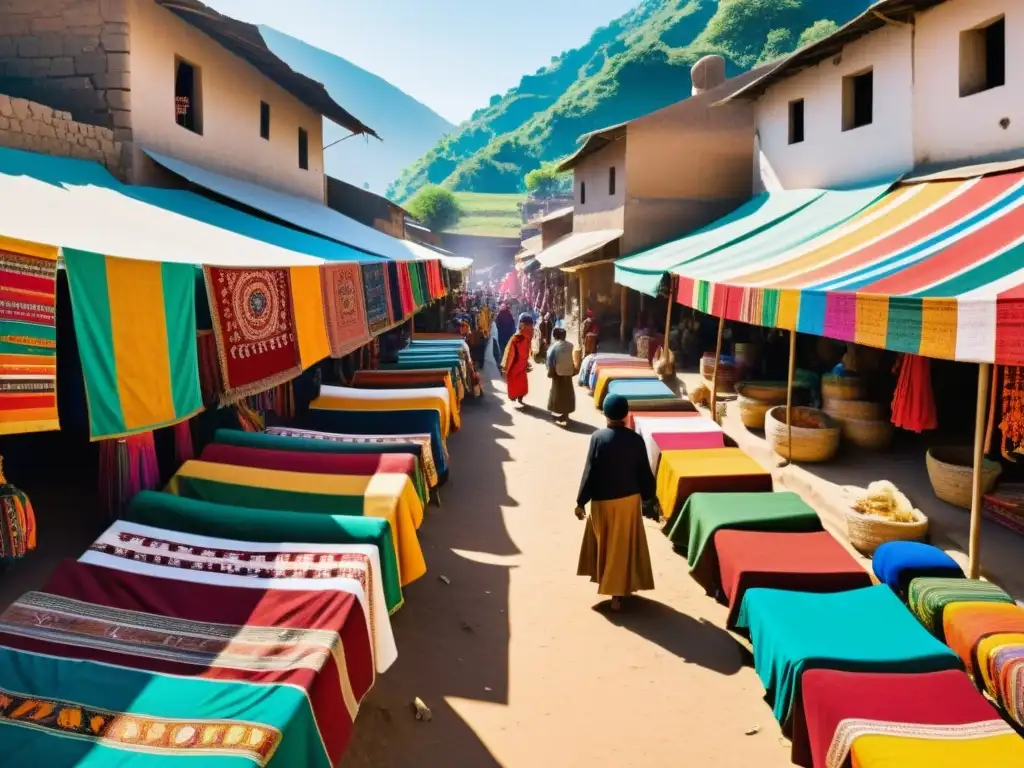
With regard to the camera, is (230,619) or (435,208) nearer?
(230,619)

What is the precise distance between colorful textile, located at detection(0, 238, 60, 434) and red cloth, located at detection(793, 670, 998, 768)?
376 cm

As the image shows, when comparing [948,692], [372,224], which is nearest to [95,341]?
[948,692]

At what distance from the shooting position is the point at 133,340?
3633 millimetres

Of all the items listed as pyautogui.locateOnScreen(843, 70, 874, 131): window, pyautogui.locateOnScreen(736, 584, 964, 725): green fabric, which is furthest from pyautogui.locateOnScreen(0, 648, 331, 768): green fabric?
pyautogui.locateOnScreen(843, 70, 874, 131): window

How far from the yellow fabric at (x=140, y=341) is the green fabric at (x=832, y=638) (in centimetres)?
362

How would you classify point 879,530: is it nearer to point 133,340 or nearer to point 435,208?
point 133,340

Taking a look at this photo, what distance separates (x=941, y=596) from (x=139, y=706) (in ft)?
13.9

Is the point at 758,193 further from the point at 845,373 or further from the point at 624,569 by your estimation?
the point at 624,569

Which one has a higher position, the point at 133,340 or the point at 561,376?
the point at 133,340

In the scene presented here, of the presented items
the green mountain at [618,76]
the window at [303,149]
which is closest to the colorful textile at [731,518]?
the window at [303,149]

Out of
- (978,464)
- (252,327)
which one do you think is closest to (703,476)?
(978,464)

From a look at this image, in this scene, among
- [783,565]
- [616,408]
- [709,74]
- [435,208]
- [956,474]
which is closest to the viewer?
[783,565]

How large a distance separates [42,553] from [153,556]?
1.55 m

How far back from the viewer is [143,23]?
800 cm
